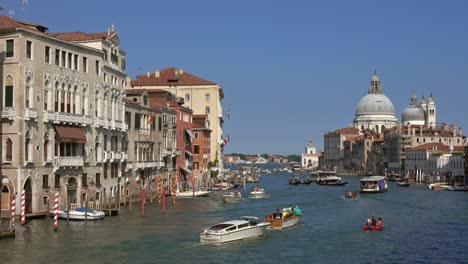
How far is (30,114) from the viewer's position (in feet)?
133

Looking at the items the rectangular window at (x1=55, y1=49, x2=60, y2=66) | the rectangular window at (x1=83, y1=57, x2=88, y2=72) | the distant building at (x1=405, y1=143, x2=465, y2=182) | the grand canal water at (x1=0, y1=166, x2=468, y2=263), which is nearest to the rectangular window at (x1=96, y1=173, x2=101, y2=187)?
the grand canal water at (x1=0, y1=166, x2=468, y2=263)

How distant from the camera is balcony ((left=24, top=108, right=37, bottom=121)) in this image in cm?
4008

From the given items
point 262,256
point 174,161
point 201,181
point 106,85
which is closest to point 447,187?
point 201,181

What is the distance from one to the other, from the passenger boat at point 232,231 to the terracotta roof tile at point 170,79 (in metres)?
53.2

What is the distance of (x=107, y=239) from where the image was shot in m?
35.4

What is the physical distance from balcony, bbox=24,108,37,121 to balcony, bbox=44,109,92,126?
3.53 feet

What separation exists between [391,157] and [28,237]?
13451 centimetres

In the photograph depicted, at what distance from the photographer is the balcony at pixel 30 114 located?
4008 cm

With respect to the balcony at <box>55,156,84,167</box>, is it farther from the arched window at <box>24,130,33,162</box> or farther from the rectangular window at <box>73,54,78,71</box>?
the rectangular window at <box>73,54,78,71</box>

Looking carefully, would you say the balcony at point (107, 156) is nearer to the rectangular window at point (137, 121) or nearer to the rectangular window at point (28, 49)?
the rectangular window at point (137, 121)

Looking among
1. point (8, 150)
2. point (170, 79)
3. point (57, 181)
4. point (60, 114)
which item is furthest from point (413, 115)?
point (8, 150)

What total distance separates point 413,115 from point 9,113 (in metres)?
166

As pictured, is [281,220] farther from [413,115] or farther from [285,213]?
[413,115]

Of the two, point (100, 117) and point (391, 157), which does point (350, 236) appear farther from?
point (391, 157)
